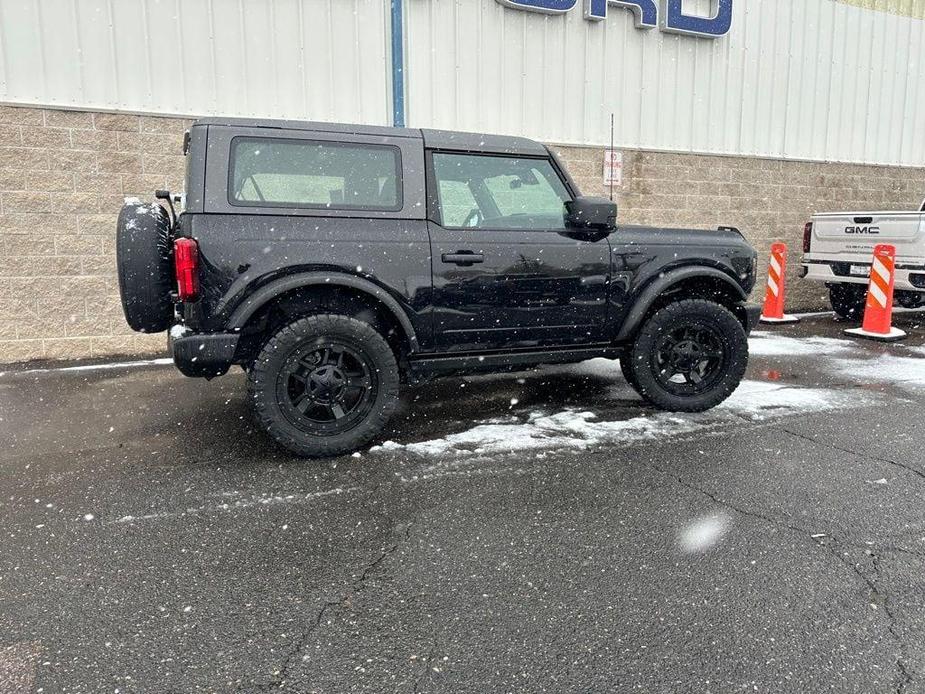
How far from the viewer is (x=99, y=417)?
4.66 m

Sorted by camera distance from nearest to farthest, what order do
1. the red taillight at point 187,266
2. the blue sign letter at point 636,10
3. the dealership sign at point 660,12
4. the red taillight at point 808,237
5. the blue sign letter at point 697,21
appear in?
the red taillight at point 187,266 < the dealership sign at point 660,12 < the blue sign letter at point 636,10 < the blue sign letter at point 697,21 < the red taillight at point 808,237

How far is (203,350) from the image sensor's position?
346 cm

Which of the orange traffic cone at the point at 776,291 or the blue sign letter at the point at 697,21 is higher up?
the blue sign letter at the point at 697,21

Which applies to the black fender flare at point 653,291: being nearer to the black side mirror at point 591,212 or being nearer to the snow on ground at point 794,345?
the black side mirror at point 591,212

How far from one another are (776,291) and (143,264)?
874 cm

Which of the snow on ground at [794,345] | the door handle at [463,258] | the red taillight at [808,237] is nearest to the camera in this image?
the door handle at [463,258]

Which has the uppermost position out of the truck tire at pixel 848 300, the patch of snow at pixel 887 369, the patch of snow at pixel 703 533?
the truck tire at pixel 848 300

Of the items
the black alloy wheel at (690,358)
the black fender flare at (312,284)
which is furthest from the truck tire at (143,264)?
the black alloy wheel at (690,358)

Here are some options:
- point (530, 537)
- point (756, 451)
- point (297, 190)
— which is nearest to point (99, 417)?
point (297, 190)

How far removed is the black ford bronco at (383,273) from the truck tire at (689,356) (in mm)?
14

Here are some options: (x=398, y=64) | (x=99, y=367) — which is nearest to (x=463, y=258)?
(x=99, y=367)

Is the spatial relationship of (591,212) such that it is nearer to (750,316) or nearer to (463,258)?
(463,258)

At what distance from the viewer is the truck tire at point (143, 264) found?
3494 mm

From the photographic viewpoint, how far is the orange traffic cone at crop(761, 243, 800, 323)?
30.8 feet
